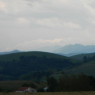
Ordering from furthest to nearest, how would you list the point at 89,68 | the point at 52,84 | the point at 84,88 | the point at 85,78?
the point at 89,68 → the point at 52,84 → the point at 85,78 → the point at 84,88

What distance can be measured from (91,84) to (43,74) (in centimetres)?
11641

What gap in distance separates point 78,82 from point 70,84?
196cm

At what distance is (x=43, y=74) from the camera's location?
172875mm

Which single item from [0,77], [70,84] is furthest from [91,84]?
[0,77]

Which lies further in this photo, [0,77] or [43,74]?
[0,77]

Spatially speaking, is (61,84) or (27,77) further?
(27,77)

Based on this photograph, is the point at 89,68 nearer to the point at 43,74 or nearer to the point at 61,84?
the point at 43,74

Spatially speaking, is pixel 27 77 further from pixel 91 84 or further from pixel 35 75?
pixel 91 84

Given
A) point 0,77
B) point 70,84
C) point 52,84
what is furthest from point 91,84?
point 0,77

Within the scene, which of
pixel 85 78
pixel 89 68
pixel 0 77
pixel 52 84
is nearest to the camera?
pixel 85 78

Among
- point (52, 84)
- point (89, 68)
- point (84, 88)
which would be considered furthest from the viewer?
point (89, 68)

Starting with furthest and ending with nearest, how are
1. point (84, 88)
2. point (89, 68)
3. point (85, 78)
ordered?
1. point (89, 68)
2. point (85, 78)
3. point (84, 88)

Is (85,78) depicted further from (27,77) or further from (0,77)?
(0,77)

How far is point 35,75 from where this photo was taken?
555ft
